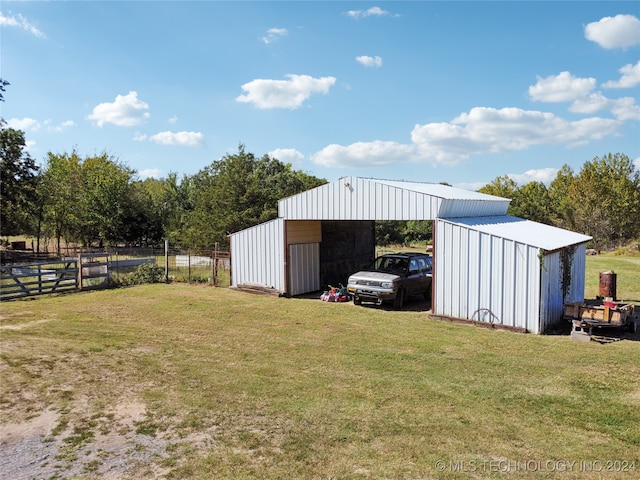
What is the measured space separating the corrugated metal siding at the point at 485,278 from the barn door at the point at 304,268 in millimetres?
6513

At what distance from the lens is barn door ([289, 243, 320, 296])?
727 inches

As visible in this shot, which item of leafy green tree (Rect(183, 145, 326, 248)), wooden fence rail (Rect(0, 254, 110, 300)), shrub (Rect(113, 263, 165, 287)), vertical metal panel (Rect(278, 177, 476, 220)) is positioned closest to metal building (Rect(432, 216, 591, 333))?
vertical metal panel (Rect(278, 177, 476, 220))

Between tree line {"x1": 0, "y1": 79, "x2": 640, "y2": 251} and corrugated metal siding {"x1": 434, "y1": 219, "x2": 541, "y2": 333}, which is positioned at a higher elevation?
tree line {"x1": 0, "y1": 79, "x2": 640, "y2": 251}

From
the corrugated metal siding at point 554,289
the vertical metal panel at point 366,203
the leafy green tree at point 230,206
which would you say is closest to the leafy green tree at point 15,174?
the leafy green tree at point 230,206

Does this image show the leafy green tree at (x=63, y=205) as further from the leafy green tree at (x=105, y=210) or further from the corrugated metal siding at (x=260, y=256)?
the corrugated metal siding at (x=260, y=256)

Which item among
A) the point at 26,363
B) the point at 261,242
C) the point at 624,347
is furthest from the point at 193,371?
the point at 261,242

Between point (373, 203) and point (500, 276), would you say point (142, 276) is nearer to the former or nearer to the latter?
point (373, 203)

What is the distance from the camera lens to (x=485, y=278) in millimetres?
12727

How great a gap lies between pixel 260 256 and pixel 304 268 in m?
1.90

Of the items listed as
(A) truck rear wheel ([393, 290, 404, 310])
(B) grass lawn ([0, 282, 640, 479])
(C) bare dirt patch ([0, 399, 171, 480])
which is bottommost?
(C) bare dirt patch ([0, 399, 171, 480])

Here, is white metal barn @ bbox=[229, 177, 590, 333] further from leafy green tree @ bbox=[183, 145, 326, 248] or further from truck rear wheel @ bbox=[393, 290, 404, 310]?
leafy green tree @ bbox=[183, 145, 326, 248]

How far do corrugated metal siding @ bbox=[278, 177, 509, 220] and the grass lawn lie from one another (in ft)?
13.2

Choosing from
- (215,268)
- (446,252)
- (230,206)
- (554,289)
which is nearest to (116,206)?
(230,206)

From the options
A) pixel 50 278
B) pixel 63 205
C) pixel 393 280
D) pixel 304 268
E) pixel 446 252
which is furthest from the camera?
pixel 63 205
